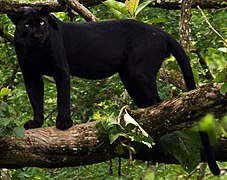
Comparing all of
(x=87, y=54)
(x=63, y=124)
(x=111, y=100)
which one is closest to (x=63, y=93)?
(x=63, y=124)

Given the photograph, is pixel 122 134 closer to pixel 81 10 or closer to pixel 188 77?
pixel 188 77

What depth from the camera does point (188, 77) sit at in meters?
3.76

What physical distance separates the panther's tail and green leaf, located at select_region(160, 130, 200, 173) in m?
0.06

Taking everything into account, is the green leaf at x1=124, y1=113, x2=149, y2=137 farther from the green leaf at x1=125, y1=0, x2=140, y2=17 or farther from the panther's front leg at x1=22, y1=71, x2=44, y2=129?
the green leaf at x1=125, y1=0, x2=140, y2=17

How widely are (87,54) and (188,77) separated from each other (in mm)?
718

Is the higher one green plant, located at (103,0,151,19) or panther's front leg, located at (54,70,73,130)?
green plant, located at (103,0,151,19)

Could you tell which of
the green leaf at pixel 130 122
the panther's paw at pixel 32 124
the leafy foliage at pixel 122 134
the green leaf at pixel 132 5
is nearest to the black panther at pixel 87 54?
the panther's paw at pixel 32 124

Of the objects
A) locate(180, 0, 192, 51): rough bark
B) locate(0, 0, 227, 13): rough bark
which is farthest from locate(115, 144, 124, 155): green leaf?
locate(0, 0, 227, 13): rough bark

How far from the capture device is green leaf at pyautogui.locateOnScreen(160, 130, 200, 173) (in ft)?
11.1

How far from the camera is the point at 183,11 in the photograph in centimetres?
420

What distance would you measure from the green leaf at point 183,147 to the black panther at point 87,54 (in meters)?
0.41

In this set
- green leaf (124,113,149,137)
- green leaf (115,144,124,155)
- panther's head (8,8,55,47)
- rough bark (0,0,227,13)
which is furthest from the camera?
rough bark (0,0,227,13)

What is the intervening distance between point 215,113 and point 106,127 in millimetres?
622

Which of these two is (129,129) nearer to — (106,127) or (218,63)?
(106,127)
